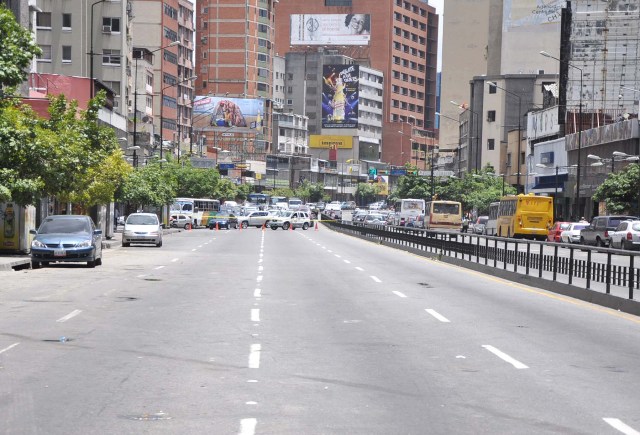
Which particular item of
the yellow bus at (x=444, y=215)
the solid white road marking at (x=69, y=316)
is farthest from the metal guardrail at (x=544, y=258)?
the yellow bus at (x=444, y=215)

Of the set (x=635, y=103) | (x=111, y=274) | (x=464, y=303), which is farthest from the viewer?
(x=635, y=103)

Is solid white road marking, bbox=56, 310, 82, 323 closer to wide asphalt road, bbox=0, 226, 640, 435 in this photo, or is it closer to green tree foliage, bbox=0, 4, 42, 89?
wide asphalt road, bbox=0, 226, 640, 435

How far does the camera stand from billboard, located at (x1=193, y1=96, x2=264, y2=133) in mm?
187875

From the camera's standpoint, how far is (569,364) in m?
12.7

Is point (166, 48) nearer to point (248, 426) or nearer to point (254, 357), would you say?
point (254, 357)

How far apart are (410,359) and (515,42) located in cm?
13274

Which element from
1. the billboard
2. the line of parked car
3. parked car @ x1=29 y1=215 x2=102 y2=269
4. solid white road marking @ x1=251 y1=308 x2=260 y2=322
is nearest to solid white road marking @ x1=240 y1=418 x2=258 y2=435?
solid white road marking @ x1=251 y1=308 x2=260 y2=322

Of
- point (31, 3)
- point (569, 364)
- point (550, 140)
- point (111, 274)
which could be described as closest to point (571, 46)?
point (550, 140)

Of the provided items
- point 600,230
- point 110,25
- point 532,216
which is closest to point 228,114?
point 110,25

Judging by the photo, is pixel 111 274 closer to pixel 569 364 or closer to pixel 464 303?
pixel 464 303

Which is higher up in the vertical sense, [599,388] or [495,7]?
[495,7]

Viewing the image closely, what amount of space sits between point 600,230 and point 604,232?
725 mm

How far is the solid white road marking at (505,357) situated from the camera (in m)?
12.5

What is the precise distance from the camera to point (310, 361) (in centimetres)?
1259
